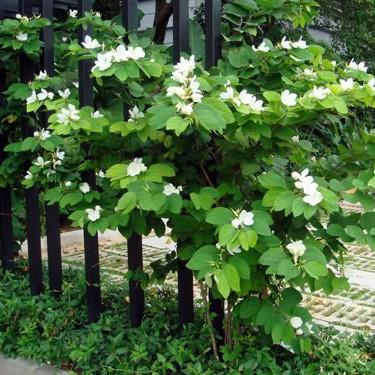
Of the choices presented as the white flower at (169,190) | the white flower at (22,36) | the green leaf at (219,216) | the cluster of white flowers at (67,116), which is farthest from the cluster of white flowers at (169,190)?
the white flower at (22,36)

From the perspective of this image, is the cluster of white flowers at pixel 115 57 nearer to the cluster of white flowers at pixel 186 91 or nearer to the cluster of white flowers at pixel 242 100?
the cluster of white flowers at pixel 186 91

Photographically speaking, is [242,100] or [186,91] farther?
[242,100]

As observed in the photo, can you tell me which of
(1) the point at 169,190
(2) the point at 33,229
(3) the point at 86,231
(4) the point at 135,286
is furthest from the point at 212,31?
(2) the point at 33,229

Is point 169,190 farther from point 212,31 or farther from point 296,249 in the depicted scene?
point 212,31

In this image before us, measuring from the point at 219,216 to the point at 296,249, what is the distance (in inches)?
10.6

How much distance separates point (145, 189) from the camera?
1929 millimetres

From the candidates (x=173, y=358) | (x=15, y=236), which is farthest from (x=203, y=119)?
(x=15, y=236)

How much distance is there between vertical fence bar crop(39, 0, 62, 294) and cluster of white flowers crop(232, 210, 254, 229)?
1.44m

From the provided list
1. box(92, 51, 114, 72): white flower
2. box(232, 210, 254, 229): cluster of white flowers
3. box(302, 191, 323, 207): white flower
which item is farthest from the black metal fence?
box(302, 191, 323, 207): white flower

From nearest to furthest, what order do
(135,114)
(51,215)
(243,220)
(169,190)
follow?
(243,220), (169,190), (135,114), (51,215)

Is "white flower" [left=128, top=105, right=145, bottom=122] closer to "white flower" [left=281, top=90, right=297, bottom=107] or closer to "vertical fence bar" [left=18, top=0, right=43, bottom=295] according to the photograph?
"white flower" [left=281, top=90, right=297, bottom=107]

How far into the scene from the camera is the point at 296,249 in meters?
1.85

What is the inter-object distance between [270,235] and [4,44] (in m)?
1.76

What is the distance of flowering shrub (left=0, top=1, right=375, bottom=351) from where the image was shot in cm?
183
